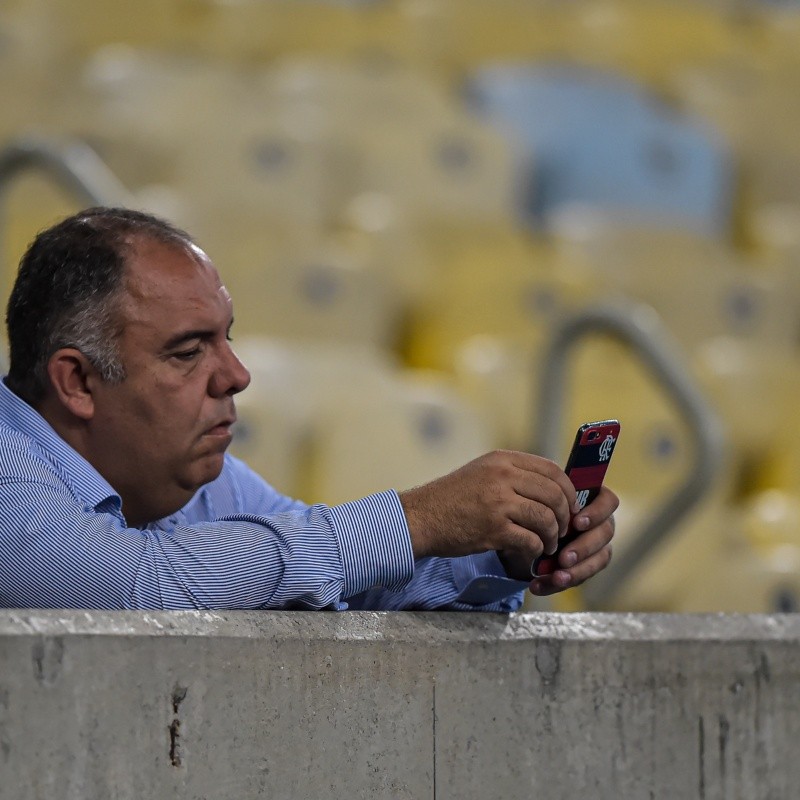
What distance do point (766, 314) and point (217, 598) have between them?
261 centimetres

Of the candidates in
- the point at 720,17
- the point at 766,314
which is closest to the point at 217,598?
the point at 766,314

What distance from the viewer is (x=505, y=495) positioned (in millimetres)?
866

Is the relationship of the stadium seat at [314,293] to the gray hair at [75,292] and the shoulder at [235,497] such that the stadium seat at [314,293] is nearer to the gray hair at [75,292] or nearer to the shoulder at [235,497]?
the shoulder at [235,497]

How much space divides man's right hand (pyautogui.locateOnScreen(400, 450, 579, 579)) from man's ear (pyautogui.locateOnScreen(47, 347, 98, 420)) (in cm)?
21

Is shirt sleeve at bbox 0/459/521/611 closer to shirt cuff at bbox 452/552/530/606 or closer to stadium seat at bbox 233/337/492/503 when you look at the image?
shirt cuff at bbox 452/552/530/606

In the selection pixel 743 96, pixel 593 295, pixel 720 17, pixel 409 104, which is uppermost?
pixel 720 17

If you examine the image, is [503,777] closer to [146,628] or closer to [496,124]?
[146,628]

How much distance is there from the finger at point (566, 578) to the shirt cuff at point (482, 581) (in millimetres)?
17

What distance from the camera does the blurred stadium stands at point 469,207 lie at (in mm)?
2426

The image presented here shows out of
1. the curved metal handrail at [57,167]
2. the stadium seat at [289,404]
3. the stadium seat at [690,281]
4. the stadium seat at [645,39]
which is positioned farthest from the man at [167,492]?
the stadium seat at [645,39]

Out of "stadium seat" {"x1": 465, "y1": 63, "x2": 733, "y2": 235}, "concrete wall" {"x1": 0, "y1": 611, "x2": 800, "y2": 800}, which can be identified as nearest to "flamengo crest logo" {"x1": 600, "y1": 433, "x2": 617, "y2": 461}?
"concrete wall" {"x1": 0, "y1": 611, "x2": 800, "y2": 800}

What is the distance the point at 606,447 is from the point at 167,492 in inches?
10.9

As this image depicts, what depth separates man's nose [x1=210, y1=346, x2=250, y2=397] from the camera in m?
0.95

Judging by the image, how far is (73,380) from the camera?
932mm
